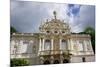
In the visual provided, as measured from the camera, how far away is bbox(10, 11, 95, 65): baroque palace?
2.42m

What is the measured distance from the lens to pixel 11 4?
236cm

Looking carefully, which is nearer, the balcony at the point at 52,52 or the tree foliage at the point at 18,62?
the tree foliage at the point at 18,62

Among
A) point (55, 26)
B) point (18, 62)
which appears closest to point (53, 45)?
point (55, 26)

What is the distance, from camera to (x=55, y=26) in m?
2.55

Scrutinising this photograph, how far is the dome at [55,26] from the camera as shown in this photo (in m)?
2.51

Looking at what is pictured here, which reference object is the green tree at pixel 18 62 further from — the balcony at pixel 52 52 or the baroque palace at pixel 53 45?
the balcony at pixel 52 52

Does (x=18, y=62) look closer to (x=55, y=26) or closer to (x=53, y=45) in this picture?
(x=53, y=45)

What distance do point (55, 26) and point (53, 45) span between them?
0.24 meters

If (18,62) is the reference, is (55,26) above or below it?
above

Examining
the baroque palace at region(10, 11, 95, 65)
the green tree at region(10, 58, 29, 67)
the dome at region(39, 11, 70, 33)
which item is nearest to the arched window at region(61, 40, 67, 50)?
the baroque palace at region(10, 11, 95, 65)

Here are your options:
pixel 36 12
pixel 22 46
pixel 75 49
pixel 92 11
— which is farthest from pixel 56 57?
pixel 92 11

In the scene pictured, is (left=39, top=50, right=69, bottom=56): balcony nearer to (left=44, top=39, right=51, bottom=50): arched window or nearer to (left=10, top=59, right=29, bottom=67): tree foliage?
(left=44, top=39, right=51, bottom=50): arched window

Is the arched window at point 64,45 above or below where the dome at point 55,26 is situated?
below

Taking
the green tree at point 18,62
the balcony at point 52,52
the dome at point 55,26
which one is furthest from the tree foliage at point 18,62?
the dome at point 55,26
